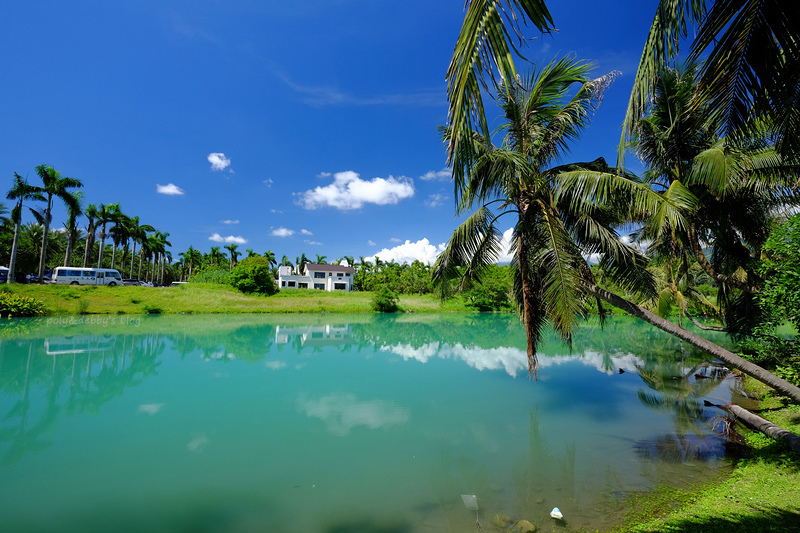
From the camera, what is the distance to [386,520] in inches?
173

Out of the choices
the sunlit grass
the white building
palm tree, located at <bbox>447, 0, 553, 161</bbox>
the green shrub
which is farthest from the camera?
the white building

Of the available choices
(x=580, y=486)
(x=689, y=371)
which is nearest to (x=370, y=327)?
(x=689, y=371)

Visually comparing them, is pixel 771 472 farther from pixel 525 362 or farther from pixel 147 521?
pixel 525 362

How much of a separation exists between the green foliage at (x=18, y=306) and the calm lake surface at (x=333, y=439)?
1166cm

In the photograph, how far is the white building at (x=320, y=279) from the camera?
5662 centimetres

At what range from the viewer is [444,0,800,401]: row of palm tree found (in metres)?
2.20

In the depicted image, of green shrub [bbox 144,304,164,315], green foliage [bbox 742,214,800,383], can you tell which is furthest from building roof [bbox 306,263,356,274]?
green foliage [bbox 742,214,800,383]

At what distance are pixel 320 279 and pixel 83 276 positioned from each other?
30.2m

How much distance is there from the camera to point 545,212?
5.73m

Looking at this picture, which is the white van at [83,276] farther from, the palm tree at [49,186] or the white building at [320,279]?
the white building at [320,279]

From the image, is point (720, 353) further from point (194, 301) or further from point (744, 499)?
point (194, 301)

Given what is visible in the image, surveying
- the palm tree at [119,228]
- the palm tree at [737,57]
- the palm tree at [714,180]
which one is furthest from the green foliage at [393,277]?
the palm tree at [737,57]

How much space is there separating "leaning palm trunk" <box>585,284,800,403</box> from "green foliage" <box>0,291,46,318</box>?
3202cm

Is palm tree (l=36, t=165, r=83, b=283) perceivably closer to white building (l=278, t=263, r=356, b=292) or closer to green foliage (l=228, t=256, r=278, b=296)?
green foliage (l=228, t=256, r=278, b=296)
